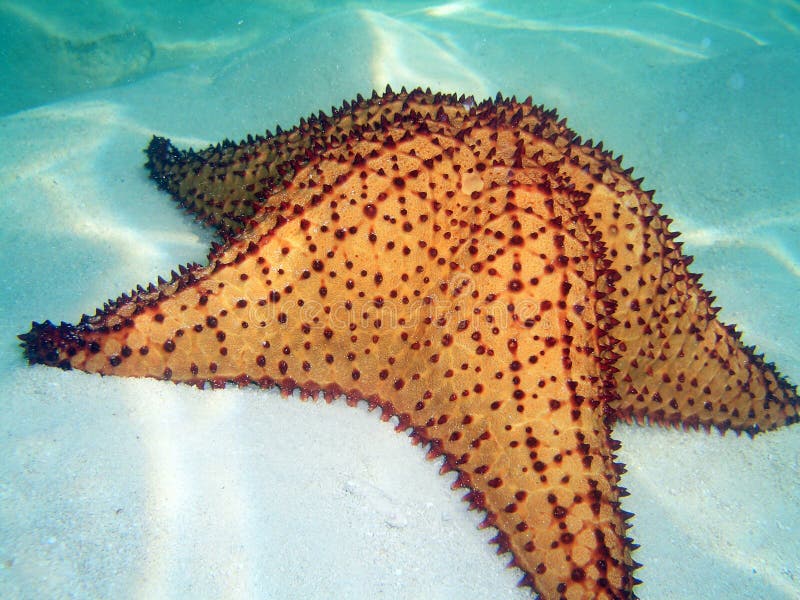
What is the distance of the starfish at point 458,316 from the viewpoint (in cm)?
239

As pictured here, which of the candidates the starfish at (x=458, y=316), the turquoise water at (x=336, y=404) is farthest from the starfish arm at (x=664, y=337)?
the turquoise water at (x=336, y=404)

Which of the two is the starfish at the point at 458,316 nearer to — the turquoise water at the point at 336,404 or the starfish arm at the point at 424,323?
the starfish arm at the point at 424,323

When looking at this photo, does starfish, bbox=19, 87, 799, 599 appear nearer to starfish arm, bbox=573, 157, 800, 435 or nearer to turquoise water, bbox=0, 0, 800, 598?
starfish arm, bbox=573, 157, 800, 435

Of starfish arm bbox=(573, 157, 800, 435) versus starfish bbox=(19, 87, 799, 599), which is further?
starfish arm bbox=(573, 157, 800, 435)

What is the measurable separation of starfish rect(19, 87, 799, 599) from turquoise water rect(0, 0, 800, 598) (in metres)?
0.29

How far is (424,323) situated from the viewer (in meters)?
2.69

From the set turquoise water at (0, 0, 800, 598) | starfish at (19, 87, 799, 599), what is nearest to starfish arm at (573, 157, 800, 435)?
starfish at (19, 87, 799, 599)

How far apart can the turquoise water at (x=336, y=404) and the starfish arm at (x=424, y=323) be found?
0.29 m

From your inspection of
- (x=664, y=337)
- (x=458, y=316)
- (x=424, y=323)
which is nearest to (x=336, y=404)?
(x=424, y=323)

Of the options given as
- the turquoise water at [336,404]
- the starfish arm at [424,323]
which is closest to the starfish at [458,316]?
the starfish arm at [424,323]

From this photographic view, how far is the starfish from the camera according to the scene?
2.39 metres

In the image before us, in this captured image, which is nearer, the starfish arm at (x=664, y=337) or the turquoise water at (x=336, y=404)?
the turquoise water at (x=336, y=404)

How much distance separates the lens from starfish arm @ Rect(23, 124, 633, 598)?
7.98 feet

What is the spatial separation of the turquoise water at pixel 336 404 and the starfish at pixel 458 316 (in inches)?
11.5
